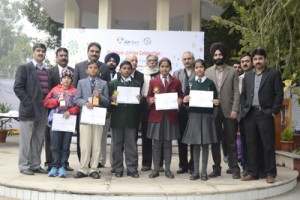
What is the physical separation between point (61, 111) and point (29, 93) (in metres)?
0.61

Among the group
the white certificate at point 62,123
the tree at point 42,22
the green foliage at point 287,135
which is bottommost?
the green foliage at point 287,135

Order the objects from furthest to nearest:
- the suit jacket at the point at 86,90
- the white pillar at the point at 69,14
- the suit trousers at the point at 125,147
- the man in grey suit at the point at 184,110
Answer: the white pillar at the point at 69,14 → the man in grey suit at the point at 184,110 → the suit trousers at the point at 125,147 → the suit jacket at the point at 86,90

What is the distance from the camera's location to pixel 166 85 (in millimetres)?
5902

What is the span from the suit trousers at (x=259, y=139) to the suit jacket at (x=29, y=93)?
3.11 metres

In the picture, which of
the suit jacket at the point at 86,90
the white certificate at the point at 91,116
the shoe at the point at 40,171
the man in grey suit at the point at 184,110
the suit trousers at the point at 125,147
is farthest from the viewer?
the man in grey suit at the point at 184,110

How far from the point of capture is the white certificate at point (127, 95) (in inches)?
229

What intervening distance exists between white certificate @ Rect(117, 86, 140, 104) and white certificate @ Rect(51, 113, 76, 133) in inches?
29.3

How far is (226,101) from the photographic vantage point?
5.95 meters

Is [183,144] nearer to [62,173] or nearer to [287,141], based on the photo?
[62,173]

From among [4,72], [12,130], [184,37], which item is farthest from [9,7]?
[184,37]

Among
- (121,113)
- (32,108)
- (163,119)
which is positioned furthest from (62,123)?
(163,119)

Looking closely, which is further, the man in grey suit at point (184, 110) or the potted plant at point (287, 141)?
the potted plant at point (287, 141)

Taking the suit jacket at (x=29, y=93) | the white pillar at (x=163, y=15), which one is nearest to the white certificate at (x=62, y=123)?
the suit jacket at (x=29, y=93)

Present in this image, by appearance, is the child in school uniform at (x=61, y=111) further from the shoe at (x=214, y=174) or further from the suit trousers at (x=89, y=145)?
the shoe at (x=214, y=174)
